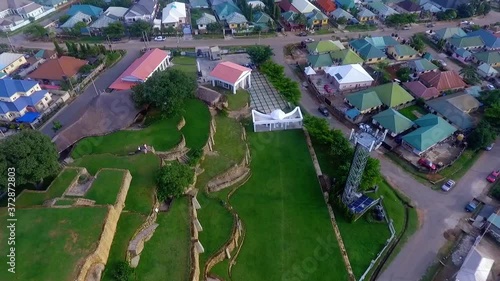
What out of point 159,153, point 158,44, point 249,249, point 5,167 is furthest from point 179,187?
point 158,44

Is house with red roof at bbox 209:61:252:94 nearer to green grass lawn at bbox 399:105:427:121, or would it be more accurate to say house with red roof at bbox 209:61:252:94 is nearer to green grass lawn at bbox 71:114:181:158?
green grass lawn at bbox 71:114:181:158

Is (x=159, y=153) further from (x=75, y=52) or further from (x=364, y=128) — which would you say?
(x=75, y=52)

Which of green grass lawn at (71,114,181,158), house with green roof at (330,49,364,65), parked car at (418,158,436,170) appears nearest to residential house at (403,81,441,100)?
house with green roof at (330,49,364,65)

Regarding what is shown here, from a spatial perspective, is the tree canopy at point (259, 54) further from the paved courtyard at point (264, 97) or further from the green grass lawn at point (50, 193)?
the green grass lawn at point (50, 193)

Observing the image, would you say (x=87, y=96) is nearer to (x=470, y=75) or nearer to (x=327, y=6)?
(x=327, y=6)

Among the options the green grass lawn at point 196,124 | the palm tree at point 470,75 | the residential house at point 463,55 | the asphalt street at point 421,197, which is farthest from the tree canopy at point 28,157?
the residential house at point 463,55
